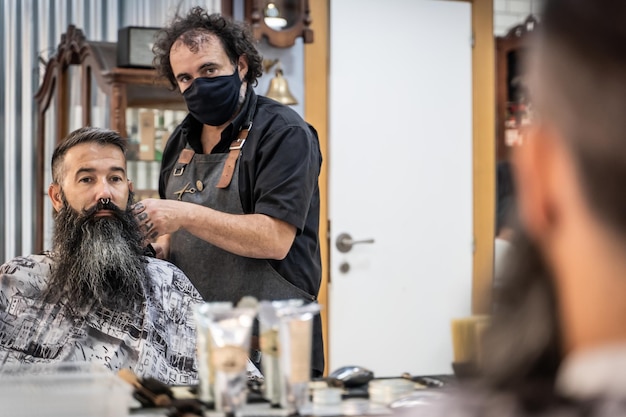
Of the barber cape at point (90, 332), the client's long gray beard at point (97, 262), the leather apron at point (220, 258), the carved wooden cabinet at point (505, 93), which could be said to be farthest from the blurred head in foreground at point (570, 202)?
the carved wooden cabinet at point (505, 93)

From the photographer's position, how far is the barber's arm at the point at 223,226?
2711mm

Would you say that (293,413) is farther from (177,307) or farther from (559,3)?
(177,307)

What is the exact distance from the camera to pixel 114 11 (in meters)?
5.86

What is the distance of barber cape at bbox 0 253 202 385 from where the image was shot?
8.52 feet

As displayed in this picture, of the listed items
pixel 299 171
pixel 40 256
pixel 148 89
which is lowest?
pixel 40 256

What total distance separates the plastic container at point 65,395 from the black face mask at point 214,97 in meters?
1.41

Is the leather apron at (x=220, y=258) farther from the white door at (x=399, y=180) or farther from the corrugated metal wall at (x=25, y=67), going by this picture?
the corrugated metal wall at (x=25, y=67)

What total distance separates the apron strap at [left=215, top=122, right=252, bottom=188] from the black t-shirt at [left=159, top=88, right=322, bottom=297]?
2 cm

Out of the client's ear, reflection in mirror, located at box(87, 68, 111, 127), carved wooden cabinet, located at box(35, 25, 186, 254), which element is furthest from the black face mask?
reflection in mirror, located at box(87, 68, 111, 127)

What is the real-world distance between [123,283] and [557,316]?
2.33m

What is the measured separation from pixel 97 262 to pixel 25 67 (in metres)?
3.55

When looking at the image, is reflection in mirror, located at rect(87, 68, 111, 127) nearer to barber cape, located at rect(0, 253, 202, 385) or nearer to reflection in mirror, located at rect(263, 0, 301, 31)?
reflection in mirror, located at rect(263, 0, 301, 31)

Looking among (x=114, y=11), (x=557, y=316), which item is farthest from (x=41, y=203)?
(x=557, y=316)

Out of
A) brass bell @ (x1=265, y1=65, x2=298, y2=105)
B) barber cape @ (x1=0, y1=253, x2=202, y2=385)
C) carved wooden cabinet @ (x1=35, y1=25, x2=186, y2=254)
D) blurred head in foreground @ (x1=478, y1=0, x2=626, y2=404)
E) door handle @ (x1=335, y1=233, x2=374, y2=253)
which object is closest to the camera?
blurred head in foreground @ (x1=478, y1=0, x2=626, y2=404)
